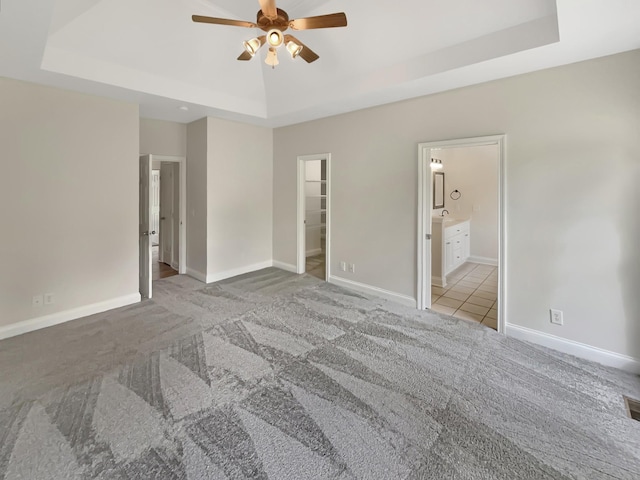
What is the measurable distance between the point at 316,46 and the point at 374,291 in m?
3.26

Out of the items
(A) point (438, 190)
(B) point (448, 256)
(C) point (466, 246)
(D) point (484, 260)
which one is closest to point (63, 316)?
(B) point (448, 256)

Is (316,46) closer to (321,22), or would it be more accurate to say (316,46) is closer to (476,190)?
(321,22)

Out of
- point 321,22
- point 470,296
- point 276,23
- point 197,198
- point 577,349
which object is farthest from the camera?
point 197,198

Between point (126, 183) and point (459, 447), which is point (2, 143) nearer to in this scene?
point (126, 183)

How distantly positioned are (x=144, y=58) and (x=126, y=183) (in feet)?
5.07

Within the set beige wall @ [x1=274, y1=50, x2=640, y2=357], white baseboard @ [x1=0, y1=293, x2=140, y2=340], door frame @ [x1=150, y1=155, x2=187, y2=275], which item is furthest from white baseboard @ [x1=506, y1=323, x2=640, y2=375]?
door frame @ [x1=150, y1=155, x2=187, y2=275]

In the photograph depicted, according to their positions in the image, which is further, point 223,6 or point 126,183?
point 126,183

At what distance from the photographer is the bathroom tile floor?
3.77 metres

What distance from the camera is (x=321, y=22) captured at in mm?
2330

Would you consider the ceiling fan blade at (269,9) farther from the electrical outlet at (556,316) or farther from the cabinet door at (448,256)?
the cabinet door at (448,256)

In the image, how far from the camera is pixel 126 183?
4.00 meters

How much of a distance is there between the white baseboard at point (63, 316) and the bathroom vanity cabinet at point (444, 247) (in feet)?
14.8

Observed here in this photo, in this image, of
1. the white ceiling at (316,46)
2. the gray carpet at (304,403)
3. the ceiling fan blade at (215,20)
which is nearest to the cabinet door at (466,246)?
the gray carpet at (304,403)

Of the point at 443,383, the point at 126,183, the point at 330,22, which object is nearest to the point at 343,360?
the point at 443,383
